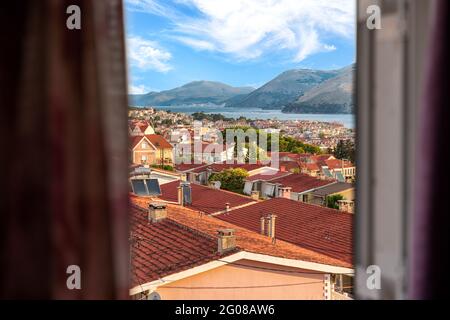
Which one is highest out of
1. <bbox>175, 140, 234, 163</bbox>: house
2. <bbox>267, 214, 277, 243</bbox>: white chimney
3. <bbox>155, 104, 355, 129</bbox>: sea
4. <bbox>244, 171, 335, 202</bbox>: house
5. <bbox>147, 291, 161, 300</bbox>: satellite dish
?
<bbox>155, 104, 355, 129</bbox>: sea

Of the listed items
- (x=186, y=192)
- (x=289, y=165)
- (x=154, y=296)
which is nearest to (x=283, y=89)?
(x=289, y=165)

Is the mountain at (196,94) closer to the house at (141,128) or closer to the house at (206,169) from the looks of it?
the house at (141,128)

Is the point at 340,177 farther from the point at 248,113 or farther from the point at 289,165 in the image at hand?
the point at 248,113
